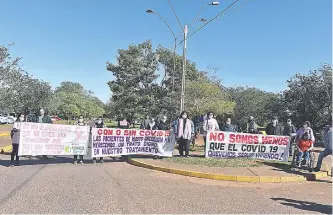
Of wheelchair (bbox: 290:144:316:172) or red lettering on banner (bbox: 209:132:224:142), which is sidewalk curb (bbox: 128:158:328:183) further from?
red lettering on banner (bbox: 209:132:224:142)

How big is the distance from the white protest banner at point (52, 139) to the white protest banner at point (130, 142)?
1.50 ft

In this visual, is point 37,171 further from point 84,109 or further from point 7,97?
point 84,109

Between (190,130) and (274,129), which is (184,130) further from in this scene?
(274,129)

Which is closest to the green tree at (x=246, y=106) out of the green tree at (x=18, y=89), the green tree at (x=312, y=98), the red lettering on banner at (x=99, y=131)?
the green tree at (x=312, y=98)

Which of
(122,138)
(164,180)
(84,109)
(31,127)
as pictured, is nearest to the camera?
(164,180)

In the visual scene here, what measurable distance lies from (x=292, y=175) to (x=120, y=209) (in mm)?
5977

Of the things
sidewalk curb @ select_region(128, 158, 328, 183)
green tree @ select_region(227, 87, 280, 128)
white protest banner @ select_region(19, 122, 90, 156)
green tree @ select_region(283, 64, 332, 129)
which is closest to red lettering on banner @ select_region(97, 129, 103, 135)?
white protest banner @ select_region(19, 122, 90, 156)

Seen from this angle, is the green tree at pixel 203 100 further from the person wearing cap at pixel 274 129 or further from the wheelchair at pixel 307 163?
the wheelchair at pixel 307 163

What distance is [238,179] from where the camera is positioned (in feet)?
31.6

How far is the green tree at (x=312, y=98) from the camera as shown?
30.6 m

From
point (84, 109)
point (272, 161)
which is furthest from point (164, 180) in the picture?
point (84, 109)

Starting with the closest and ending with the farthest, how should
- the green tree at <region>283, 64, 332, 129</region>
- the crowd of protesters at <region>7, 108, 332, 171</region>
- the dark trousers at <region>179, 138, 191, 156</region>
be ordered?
the crowd of protesters at <region>7, 108, 332, 171</region> → the dark trousers at <region>179, 138, 191, 156</region> → the green tree at <region>283, 64, 332, 129</region>

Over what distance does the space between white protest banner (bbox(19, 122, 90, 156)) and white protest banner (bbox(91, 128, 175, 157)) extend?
18.0 inches

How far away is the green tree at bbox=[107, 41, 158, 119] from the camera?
4631 cm
